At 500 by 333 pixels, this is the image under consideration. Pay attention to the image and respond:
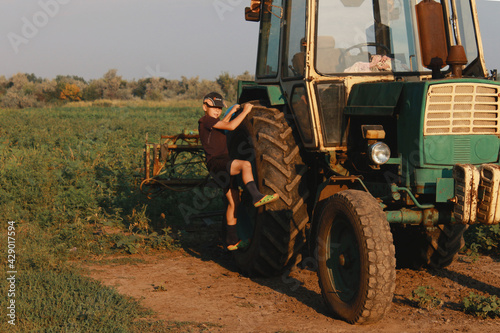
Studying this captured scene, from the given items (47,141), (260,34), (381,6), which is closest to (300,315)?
(381,6)

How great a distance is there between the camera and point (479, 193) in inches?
161

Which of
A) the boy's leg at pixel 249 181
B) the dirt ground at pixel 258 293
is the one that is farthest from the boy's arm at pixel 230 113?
the dirt ground at pixel 258 293

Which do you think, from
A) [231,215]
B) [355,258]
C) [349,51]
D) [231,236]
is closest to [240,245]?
[231,236]

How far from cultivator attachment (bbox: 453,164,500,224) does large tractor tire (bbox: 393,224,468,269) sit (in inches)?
46.4

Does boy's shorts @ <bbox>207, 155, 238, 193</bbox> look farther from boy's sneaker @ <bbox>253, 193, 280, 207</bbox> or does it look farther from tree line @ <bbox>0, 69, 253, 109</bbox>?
tree line @ <bbox>0, 69, 253, 109</bbox>

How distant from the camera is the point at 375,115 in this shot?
4.79 metres

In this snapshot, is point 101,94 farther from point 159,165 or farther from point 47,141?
point 159,165

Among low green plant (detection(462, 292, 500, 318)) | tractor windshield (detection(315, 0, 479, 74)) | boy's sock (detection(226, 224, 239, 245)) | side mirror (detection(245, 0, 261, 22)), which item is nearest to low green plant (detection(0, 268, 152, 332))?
boy's sock (detection(226, 224, 239, 245))

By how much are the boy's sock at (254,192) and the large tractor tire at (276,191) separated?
0.21ft

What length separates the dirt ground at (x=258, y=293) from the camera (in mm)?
4352

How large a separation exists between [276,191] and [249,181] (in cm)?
34

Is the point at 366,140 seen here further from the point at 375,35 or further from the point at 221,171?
the point at 221,171

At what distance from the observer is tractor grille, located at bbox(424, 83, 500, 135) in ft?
14.4

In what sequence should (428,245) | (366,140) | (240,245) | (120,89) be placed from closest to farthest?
1. (366,140)
2. (428,245)
3. (240,245)
4. (120,89)
